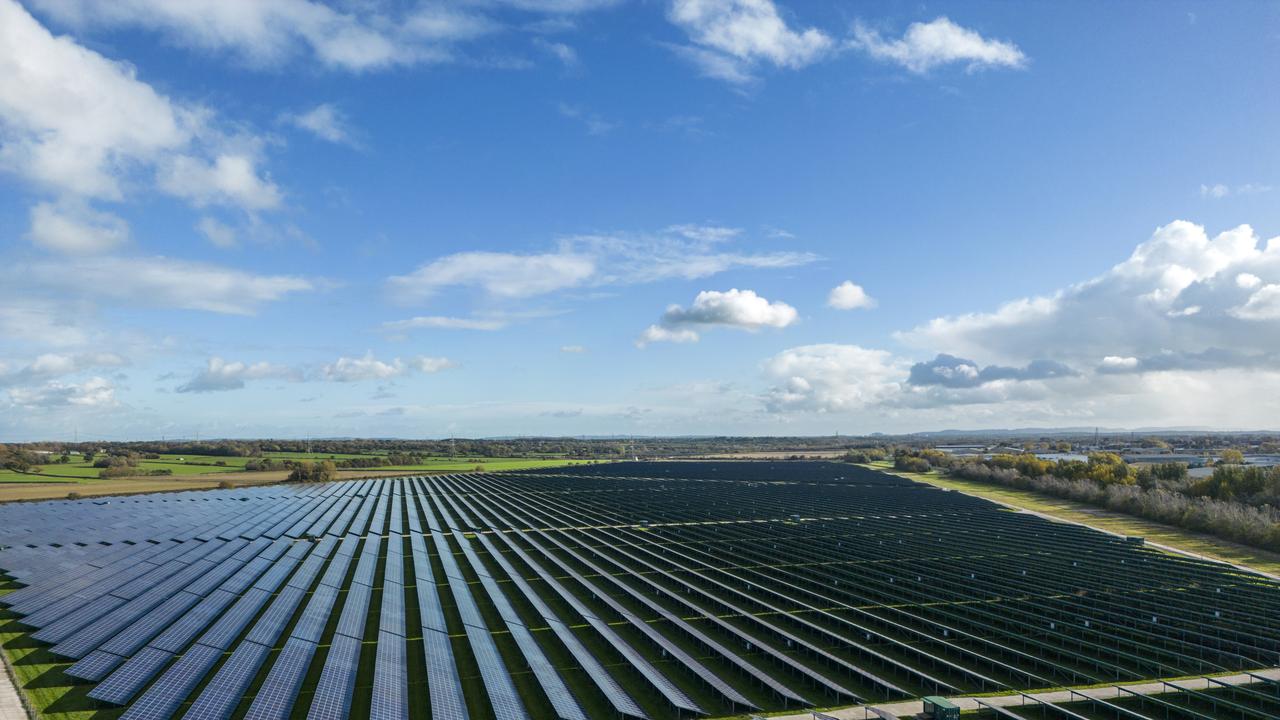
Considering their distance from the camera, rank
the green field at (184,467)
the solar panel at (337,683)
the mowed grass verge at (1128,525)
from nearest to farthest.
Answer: the solar panel at (337,683) < the mowed grass verge at (1128,525) < the green field at (184,467)

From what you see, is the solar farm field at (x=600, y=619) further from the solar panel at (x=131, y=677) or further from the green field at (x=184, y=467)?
the green field at (x=184, y=467)

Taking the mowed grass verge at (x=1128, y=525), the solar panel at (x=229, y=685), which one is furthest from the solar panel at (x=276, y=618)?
the mowed grass verge at (x=1128, y=525)

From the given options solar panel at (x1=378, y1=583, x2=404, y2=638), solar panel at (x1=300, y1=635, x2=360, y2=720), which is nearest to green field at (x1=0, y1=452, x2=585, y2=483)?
solar panel at (x1=378, y1=583, x2=404, y2=638)

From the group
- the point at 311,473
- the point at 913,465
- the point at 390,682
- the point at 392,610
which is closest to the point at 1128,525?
the point at 392,610

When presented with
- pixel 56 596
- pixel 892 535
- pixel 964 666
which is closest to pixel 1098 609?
pixel 964 666

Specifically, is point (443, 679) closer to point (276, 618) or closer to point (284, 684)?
point (284, 684)

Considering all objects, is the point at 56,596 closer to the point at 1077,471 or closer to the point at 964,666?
the point at 964,666
